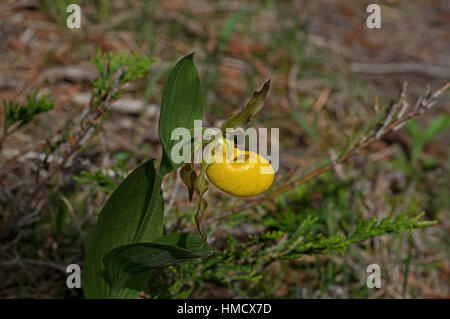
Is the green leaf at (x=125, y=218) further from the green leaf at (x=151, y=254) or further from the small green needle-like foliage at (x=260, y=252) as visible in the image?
the small green needle-like foliage at (x=260, y=252)

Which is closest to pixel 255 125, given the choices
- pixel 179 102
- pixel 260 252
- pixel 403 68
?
pixel 260 252

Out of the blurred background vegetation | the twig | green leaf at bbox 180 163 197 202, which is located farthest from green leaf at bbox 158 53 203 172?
the twig

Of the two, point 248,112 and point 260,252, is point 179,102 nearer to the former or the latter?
point 248,112

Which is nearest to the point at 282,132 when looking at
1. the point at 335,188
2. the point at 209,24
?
the point at 335,188

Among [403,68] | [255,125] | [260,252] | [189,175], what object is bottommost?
[260,252]
